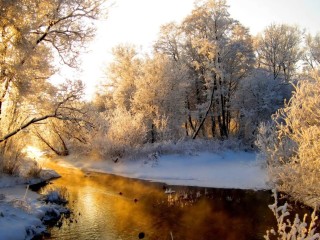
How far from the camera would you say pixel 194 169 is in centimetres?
2206

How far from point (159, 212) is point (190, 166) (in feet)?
31.5

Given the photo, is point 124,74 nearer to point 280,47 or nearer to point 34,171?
point 280,47

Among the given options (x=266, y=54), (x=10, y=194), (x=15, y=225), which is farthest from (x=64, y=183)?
(x=266, y=54)

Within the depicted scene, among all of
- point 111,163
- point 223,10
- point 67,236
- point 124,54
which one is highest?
point 223,10

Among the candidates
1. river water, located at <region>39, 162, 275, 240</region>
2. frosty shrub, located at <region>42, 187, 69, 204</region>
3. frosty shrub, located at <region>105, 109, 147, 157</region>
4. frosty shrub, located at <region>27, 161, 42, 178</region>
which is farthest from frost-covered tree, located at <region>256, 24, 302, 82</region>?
frosty shrub, located at <region>42, 187, 69, 204</region>

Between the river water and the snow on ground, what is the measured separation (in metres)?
1.58

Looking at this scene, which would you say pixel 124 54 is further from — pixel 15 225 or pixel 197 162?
pixel 15 225

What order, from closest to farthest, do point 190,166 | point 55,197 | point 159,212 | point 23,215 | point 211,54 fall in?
point 23,215 → point 159,212 → point 55,197 → point 190,166 → point 211,54

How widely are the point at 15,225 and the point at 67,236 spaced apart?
1526 millimetres

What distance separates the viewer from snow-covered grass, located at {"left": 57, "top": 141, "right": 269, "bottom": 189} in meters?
19.3

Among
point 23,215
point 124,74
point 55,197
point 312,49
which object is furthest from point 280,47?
point 23,215

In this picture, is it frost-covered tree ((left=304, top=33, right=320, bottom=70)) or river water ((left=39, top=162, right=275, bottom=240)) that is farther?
frost-covered tree ((left=304, top=33, right=320, bottom=70))

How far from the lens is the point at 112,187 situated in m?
17.7

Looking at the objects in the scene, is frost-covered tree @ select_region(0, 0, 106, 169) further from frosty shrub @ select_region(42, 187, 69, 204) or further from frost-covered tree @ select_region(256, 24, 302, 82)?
frost-covered tree @ select_region(256, 24, 302, 82)
